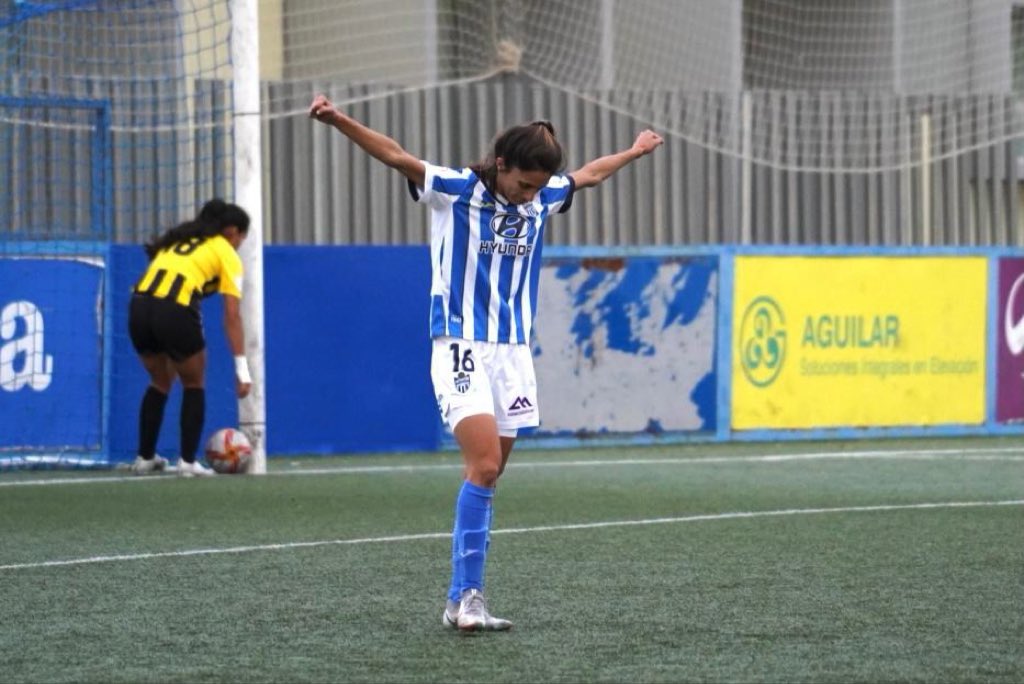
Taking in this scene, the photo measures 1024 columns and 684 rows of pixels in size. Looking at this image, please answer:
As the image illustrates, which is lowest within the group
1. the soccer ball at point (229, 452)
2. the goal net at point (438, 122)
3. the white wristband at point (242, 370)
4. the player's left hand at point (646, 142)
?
the soccer ball at point (229, 452)

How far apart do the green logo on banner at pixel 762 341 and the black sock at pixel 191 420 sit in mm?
4495

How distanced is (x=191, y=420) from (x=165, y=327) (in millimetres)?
607

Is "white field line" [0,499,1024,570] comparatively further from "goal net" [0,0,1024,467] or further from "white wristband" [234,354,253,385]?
"goal net" [0,0,1024,467]

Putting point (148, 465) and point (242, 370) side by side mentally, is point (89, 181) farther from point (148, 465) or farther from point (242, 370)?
point (242, 370)

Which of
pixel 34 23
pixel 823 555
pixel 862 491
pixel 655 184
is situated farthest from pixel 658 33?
pixel 823 555

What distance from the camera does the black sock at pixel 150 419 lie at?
12.8 meters

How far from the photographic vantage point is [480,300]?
21.0 feet

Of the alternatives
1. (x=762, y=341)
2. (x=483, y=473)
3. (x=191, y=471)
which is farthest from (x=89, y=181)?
(x=483, y=473)

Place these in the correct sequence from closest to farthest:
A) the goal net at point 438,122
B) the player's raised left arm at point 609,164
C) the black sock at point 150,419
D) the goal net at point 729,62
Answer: the player's raised left arm at point 609,164
the black sock at point 150,419
the goal net at point 438,122
the goal net at point 729,62

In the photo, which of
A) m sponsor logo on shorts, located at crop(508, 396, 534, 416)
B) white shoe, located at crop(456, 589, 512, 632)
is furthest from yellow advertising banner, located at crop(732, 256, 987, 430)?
white shoe, located at crop(456, 589, 512, 632)

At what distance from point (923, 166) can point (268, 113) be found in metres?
6.64

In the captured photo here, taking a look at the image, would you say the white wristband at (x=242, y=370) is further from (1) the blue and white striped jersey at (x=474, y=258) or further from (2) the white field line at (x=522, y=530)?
(1) the blue and white striped jersey at (x=474, y=258)

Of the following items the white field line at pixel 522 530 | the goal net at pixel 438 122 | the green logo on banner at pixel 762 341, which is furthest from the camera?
the green logo on banner at pixel 762 341

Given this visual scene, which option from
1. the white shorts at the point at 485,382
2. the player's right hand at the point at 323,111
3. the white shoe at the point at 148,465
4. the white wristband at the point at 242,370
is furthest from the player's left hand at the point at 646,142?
the white shoe at the point at 148,465
